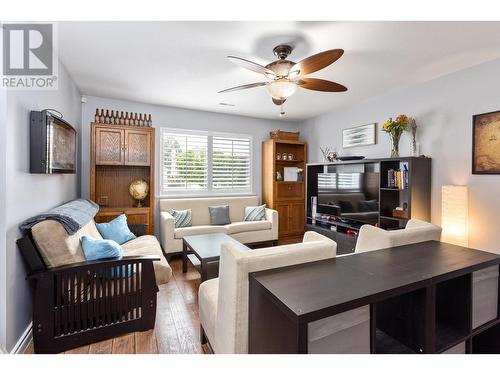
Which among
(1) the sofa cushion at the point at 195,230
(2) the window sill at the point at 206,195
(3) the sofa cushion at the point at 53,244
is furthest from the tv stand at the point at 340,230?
(3) the sofa cushion at the point at 53,244

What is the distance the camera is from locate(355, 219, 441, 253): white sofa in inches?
67.9

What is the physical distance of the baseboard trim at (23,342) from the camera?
68.1 inches

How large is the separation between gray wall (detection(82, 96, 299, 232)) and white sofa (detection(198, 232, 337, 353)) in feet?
11.0

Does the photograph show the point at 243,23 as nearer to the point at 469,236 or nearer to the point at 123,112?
the point at 123,112

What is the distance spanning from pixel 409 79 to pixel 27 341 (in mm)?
4625

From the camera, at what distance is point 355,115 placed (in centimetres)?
427

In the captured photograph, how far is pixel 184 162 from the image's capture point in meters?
4.61

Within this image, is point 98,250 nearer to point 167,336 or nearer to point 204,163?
point 167,336

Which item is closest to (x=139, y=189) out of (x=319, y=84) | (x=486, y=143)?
(x=319, y=84)

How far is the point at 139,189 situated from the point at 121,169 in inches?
19.4

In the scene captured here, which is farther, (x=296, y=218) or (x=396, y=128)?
(x=296, y=218)

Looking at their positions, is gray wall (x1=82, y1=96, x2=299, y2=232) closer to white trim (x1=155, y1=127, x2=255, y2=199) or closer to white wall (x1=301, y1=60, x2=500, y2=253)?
white trim (x1=155, y1=127, x2=255, y2=199)

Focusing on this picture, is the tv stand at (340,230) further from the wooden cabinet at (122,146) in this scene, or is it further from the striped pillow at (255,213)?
the wooden cabinet at (122,146)
